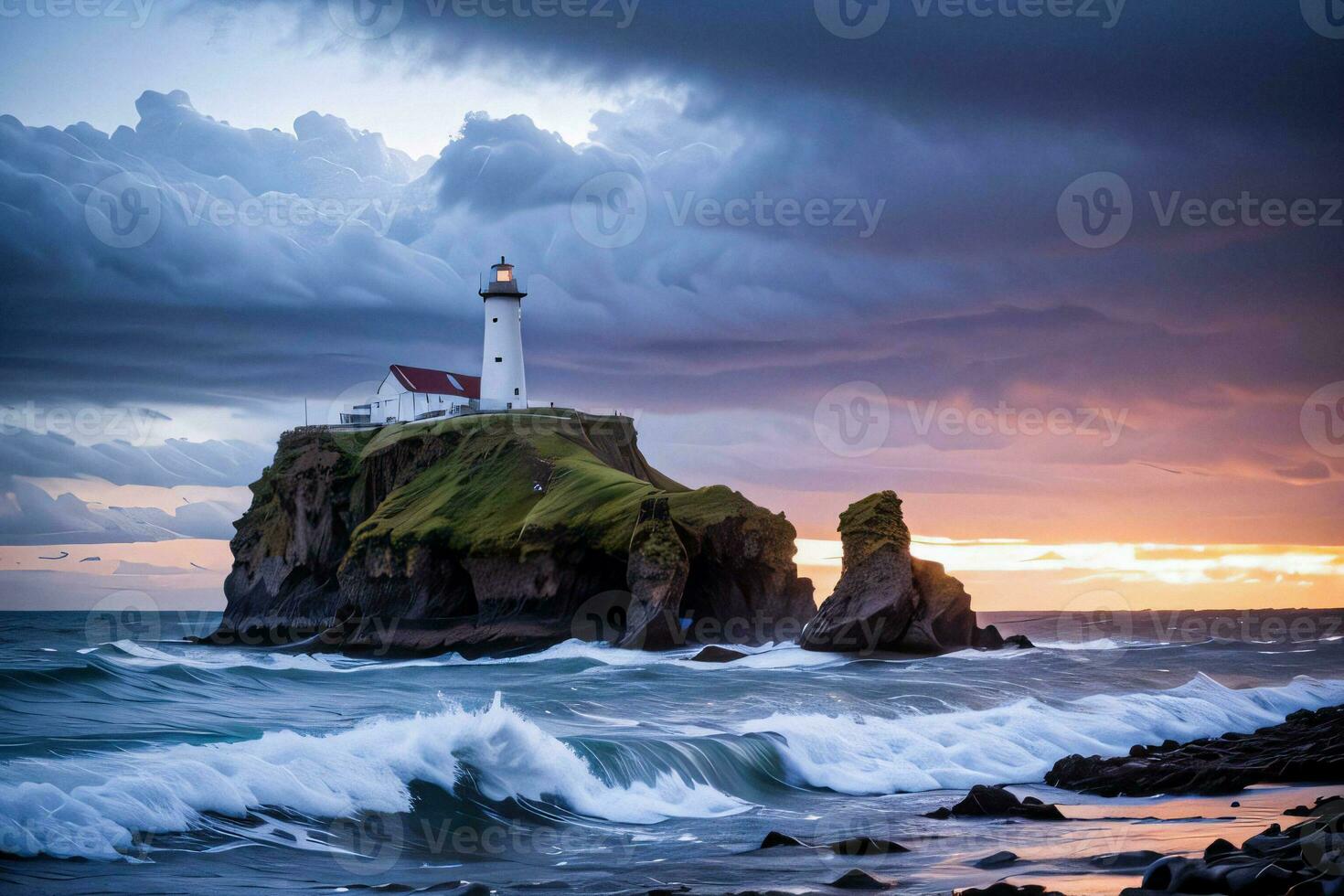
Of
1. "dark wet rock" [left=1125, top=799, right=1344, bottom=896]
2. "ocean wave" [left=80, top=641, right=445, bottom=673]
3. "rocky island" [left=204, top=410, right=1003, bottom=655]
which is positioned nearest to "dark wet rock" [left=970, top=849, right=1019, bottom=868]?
"dark wet rock" [left=1125, top=799, right=1344, bottom=896]

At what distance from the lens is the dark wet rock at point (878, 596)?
132ft

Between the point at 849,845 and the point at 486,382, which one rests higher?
the point at 486,382

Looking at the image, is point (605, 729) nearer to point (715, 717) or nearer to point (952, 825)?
point (715, 717)

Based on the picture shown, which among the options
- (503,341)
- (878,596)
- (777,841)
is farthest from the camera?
(503,341)

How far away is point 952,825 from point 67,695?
59.1 feet

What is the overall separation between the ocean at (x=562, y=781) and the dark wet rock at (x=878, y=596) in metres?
9.39

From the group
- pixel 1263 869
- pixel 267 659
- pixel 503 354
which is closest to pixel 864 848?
pixel 1263 869

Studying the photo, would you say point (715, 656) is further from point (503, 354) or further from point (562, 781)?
point (503, 354)

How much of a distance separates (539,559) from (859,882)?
38.8 meters

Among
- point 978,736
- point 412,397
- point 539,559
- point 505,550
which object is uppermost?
point 412,397

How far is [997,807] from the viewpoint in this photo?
49.5 ft

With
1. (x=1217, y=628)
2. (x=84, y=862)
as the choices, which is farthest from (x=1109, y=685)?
(x=1217, y=628)

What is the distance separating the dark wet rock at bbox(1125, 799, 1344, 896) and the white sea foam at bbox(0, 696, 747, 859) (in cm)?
696

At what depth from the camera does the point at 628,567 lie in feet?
146
